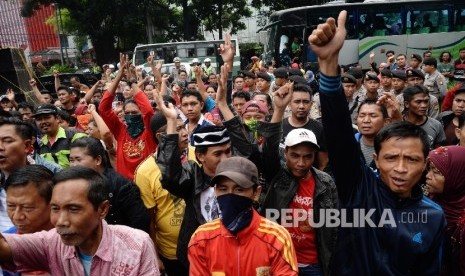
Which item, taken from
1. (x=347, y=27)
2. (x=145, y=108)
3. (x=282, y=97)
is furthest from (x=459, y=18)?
(x=282, y=97)

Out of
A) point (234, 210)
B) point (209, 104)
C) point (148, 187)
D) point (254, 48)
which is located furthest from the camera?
point (254, 48)

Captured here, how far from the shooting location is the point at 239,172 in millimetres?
2244

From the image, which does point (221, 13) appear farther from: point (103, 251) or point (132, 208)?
point (103, 251)

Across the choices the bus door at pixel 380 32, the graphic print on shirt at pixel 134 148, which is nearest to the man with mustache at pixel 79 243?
the graphic print on shirt at pixel 134 148

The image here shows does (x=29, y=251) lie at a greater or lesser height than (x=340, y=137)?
lesser

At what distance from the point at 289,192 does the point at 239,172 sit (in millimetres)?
778

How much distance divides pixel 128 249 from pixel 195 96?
2.81 meters

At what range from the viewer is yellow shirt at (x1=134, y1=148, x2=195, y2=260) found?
10.7 feet

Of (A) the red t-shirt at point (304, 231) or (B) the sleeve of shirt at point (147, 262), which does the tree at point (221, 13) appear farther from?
Answer: (B) the sleeve of shirt at point (147, 262)

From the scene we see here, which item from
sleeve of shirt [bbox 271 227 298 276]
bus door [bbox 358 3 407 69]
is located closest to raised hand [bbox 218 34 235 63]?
sleeve of shirt [bbox 271 227 298 276]

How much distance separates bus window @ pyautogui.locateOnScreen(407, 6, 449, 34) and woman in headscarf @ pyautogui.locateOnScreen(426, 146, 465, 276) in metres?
15.3

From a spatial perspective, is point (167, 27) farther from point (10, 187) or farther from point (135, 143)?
point (10, 187)

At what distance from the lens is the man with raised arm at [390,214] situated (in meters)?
1.89

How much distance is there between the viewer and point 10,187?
7.43 ft
